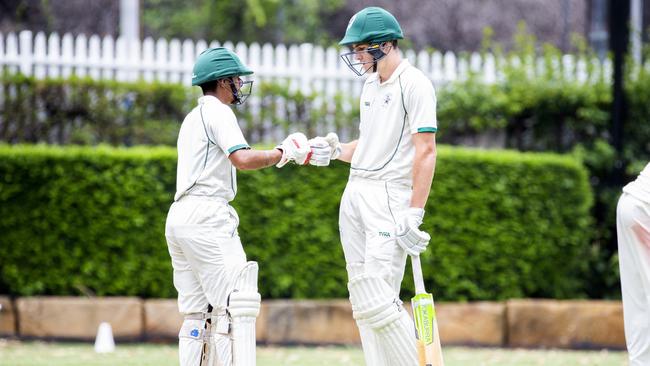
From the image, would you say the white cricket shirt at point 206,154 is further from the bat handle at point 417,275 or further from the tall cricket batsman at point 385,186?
the bat handle at point 417,275

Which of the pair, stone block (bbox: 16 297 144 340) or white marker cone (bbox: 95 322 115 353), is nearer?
white marker cone (bbox: 95 322 115 353)

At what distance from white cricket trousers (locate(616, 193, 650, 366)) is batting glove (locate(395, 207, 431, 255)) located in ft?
3.61

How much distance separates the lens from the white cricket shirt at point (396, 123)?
561 centimetres

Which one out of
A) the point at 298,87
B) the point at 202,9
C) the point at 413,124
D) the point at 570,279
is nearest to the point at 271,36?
the point at 202,9

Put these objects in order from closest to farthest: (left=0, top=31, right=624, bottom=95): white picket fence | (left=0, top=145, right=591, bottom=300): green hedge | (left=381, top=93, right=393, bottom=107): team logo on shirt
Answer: (left=381, top=93, right=393, bottom=107): team logo on shirt < (left=0, top=145, right=591, bottom=300): green hedge < (left=0, top=31, right=624, bottom=95): white picket fence

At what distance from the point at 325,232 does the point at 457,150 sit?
151 centimetres

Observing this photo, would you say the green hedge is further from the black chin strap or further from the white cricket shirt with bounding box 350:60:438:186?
the white cricket shirt with bounding box 350:60:438:186

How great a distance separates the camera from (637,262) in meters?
5.67

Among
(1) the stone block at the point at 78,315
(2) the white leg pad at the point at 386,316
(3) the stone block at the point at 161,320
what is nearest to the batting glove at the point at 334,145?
(2) the white leg pad at the point at 386,316

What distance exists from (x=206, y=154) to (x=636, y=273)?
7.86ft

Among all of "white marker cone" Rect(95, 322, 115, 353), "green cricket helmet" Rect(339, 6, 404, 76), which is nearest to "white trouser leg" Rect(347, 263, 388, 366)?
"green cricket helmet" Rect(339, 6, 404, 76)

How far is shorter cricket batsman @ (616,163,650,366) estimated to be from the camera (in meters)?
5.62

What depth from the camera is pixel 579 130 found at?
11305 millimetres

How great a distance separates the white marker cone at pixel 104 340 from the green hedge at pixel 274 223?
3.12 feet
